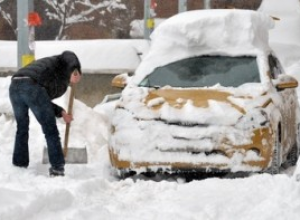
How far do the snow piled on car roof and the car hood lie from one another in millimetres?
561

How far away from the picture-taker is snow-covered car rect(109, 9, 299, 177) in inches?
308

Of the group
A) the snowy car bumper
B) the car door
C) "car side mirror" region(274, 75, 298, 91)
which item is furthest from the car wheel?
"car side mirror" region(274, 75, 298, 91)

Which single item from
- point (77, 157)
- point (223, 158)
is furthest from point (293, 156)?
point (77, 157)

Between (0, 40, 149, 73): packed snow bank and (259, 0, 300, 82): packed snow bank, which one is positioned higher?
(0, 40, 149, 73): packed snow bank

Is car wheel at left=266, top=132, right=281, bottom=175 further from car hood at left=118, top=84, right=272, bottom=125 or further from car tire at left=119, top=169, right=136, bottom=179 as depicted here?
car tire at left=119, top=169, right=136, bottom=179

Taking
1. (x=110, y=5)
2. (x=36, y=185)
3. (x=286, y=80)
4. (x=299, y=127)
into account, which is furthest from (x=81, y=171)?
(x=110, y=5)

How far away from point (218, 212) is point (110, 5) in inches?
861

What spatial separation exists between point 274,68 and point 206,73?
1.10 meters

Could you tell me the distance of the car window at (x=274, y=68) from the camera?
9204mm

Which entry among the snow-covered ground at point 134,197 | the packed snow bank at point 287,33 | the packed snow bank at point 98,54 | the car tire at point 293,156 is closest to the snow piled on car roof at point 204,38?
the car tire at point 293,156

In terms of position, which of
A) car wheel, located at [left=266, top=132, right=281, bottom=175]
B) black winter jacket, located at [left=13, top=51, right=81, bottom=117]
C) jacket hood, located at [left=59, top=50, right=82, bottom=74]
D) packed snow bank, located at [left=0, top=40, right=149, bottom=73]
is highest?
jacket hood, located at [left=59, top=50, right=82, bottom=74]

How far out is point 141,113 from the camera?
26.4 ft

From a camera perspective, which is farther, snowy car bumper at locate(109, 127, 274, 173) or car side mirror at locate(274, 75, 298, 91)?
car side mirror at locate(274, 75, 298, 91)

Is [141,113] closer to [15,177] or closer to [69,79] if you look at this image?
[69,79]
